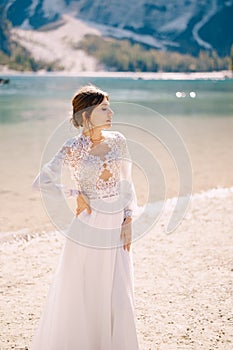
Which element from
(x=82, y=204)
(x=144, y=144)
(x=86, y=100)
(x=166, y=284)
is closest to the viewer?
(x=86, y=100)

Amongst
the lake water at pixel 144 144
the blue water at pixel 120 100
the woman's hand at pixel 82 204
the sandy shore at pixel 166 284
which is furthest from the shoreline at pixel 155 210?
the blue water at pixel 120 100

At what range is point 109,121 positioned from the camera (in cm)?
362

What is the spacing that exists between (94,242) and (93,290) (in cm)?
37

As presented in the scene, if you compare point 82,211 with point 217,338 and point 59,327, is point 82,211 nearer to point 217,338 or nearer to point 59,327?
point 59,327

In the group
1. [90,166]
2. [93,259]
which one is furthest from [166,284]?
[90,166]

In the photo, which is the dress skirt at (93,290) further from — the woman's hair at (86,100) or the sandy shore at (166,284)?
the sandy shore at (166,284)

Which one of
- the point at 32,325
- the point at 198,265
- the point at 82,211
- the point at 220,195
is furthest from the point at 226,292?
the point at 220,195

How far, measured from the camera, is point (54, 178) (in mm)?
3594

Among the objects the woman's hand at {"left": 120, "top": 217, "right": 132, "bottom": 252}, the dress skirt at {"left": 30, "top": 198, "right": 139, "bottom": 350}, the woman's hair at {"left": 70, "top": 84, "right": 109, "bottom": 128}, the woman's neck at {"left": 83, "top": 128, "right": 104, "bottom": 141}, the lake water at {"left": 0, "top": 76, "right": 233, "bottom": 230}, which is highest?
the lake water at {"left": 0, "top": 76, "right": 233, "bottom": 230}

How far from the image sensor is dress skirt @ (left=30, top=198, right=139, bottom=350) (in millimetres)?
3715

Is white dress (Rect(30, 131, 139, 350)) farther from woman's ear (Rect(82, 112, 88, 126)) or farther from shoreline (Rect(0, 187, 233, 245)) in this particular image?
shoreline (Rect(0, 187, 233, 245))

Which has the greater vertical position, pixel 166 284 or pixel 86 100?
pixel 86 100

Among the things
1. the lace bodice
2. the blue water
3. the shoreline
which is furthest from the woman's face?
the blue water

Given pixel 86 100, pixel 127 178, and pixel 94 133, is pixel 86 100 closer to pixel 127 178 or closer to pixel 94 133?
pixel 94 133
